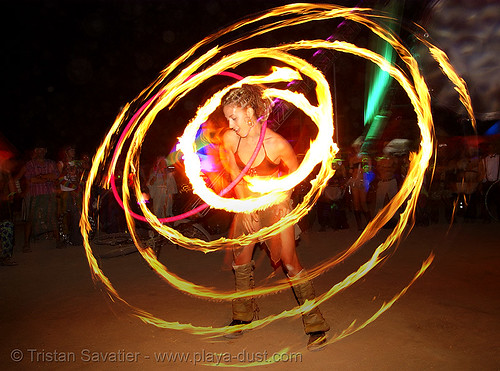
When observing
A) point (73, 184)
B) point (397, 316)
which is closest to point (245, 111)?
point (397, 316)

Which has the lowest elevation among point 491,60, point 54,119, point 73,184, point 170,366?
point 170,366

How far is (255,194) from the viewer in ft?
12.3

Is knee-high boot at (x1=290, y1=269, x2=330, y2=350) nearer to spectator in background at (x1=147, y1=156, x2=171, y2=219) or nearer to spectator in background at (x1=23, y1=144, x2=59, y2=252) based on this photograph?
spectator in background at (x1=147, y1=156, x2=171, y2=219)

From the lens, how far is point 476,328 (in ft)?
12.1

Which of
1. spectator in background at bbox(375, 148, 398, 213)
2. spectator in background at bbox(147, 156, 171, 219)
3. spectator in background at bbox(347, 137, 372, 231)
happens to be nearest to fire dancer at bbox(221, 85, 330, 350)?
spectator in background at bbox(147, 156, 171, 219)

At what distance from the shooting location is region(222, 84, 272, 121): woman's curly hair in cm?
361

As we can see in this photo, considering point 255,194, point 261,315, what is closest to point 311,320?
point 261,315

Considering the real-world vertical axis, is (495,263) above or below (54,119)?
below

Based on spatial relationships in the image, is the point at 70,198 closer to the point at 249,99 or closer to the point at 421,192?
the point at 249,99

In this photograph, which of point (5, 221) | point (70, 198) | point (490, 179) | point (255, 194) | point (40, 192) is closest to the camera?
point (255, 194)

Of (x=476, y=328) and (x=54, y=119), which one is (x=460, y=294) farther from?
(x=54, y=119)

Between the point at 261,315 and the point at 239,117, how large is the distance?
1.85 m

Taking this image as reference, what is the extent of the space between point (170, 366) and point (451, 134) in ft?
73.2

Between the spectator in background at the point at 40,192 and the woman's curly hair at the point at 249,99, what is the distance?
5.84 m
